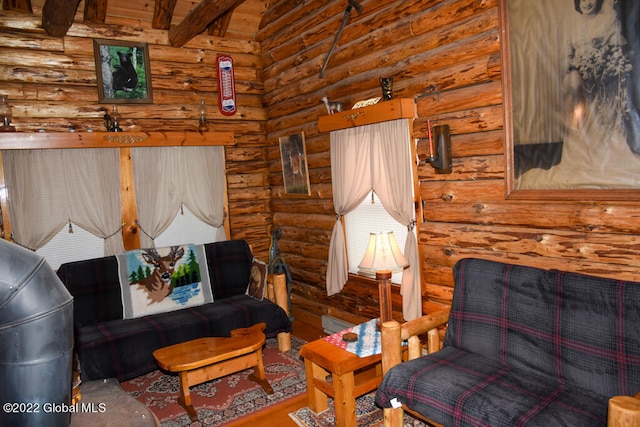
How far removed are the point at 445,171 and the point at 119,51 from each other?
405 centimetres

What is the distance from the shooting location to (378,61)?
464cm

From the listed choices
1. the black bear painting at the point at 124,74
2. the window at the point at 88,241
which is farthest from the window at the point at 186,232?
the black bear painting at the point at 124,74

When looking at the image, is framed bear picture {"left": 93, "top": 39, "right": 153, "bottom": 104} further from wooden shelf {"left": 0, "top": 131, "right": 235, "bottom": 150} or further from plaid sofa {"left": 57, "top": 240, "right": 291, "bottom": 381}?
plaid sofa {"left": 57, "top": 240, "right": 291, "bottom": 381}

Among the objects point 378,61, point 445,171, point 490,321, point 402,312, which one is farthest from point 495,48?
point 402,312

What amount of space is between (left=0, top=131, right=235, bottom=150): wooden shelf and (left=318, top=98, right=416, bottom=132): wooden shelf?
1683 mm

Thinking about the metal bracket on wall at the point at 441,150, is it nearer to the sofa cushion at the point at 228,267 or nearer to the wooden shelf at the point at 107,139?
the sofa cushion at the point at 228,267

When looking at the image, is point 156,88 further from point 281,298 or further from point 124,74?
point 281,298

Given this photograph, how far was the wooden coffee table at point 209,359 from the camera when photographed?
3.79m

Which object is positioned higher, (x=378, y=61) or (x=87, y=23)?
(x=87, y=23)

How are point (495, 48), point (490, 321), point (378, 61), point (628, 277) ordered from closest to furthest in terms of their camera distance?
1. point (628, 277)
2. point (490, 321)
3. point (495, 48)
4. point (378, 61)

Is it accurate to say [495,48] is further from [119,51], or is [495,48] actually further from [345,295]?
[119,51]

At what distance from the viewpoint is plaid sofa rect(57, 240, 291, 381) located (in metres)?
4.18

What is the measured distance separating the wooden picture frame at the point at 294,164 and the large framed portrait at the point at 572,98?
111 inches

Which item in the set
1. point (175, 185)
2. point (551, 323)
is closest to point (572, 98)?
point (551, 323)
